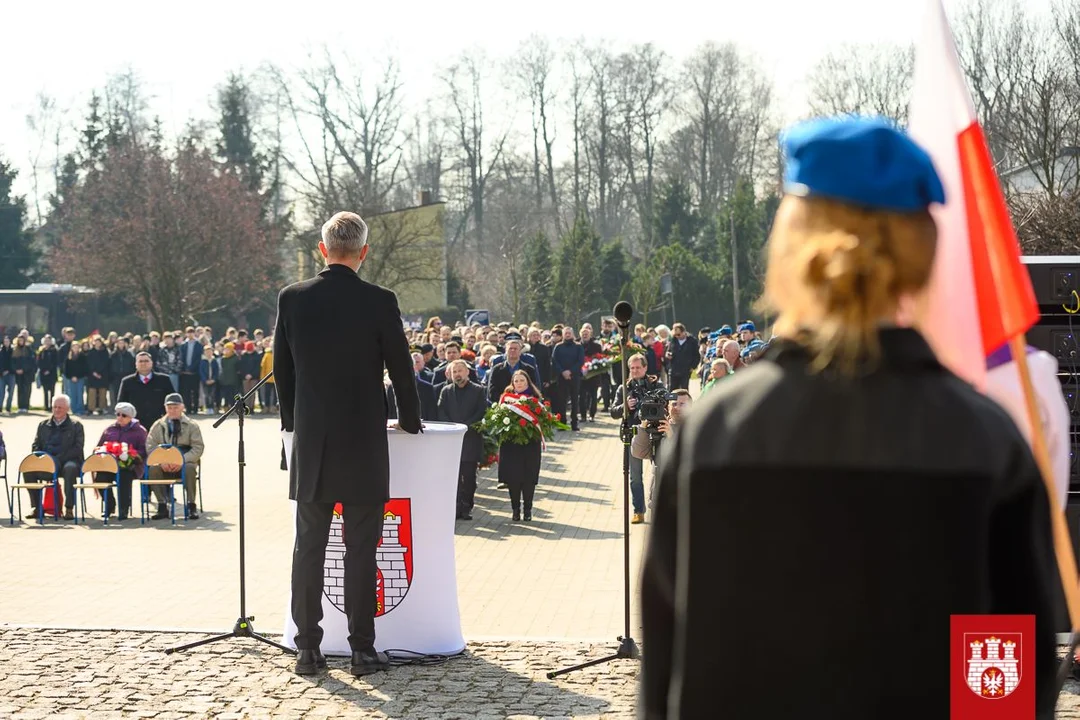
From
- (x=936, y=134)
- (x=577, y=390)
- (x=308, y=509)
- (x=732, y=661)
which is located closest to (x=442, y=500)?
(x=308, y=509)

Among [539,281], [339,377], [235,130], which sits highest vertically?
[235,130]

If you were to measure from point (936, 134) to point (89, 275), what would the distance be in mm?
49846

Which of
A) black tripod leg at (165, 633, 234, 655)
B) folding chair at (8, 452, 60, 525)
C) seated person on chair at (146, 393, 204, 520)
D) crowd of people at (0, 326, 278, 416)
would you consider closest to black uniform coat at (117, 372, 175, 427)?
seated person on chair at (146, 393, 204, 520)

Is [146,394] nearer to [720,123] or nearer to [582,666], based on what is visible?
[582,666]

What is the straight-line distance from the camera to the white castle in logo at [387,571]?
7625mm

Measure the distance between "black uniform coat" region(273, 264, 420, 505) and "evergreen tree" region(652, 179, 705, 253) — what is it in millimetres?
62233

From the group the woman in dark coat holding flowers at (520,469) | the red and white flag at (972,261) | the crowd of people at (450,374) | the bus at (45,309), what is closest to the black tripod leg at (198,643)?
the crowd of people at (450,374)

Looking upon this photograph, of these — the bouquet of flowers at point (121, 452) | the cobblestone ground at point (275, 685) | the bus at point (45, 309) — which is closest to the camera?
the cobblestone ground at point (275, 685)

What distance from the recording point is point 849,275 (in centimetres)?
205

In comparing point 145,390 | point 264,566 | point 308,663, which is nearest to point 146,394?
point 145,390

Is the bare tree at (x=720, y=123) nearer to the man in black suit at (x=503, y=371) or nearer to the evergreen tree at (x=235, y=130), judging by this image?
the evergreen tree at (x=235, y=130)

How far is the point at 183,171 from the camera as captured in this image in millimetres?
52812

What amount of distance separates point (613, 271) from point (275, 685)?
56933mm

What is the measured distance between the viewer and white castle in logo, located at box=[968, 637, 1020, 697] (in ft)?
6.98
